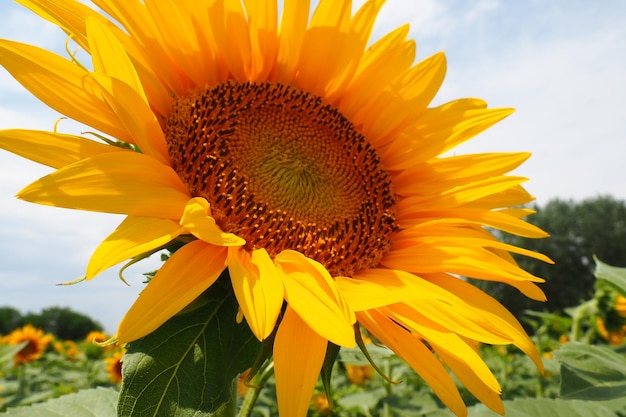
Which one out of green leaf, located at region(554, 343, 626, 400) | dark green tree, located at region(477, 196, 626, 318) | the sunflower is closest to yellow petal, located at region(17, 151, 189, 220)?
green leaf, located at region(554, 343, 626, 400)

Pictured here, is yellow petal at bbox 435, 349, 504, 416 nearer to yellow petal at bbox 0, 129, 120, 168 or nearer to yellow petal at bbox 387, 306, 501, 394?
yellow petal at bbox 387, 306, 501, 394

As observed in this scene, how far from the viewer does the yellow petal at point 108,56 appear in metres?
1.42

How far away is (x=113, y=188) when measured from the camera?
1311 millimetres

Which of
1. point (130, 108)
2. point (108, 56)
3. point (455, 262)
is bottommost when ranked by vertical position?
point (455, 262)

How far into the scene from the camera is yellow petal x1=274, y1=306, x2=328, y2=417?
1.28m

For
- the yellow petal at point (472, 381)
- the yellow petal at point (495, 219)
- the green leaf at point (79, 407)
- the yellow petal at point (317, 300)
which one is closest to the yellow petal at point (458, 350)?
the yellow petal at point (472, 381)

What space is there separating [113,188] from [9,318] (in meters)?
25.6

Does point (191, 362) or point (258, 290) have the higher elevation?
point (258, 290)

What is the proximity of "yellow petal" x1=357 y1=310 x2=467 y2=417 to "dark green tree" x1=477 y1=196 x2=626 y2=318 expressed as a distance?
93.4ft

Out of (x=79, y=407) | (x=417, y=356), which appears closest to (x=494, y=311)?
(x=417, y=356)

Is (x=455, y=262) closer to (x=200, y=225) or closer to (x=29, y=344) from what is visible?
(x=200, y=225)

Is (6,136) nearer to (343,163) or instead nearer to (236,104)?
(236,104)

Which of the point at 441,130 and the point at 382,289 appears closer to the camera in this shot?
the point at 382,289

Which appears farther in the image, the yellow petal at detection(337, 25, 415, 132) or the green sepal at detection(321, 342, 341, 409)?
the yellow petal at detection(337, 25, 415, 132)
